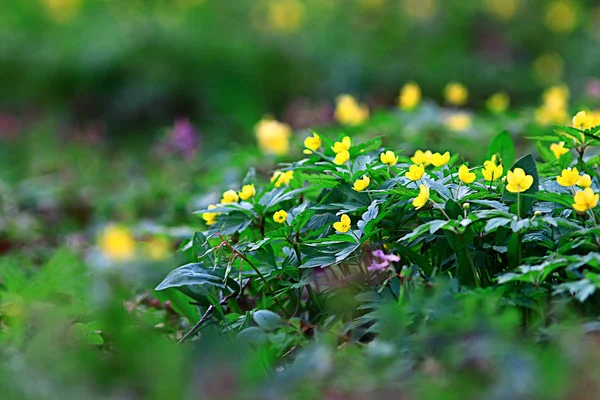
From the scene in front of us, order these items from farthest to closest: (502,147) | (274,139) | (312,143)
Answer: (274,139), (502,147), (312,143)

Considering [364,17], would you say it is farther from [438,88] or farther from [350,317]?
[350,317]

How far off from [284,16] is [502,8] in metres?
2.34

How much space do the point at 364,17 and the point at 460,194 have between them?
6584 mm

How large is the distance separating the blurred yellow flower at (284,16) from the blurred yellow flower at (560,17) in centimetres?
264

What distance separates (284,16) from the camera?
8.06 meters

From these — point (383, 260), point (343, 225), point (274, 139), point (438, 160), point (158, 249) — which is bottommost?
point (158, 249)

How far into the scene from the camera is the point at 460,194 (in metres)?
1.90

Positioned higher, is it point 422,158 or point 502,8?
point 422,158

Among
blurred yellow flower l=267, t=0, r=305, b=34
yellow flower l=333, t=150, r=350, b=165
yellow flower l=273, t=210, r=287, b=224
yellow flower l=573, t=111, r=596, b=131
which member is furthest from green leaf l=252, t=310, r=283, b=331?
blurred yellow flower l=267, t=0, r=305, b=34

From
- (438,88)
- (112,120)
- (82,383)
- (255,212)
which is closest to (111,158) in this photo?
(112,120)

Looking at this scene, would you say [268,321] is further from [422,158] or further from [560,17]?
[560,17]

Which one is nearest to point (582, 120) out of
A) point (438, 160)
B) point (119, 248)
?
point (438, 160)

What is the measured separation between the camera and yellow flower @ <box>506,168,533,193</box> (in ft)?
5.95

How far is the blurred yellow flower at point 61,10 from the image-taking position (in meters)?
7.84
